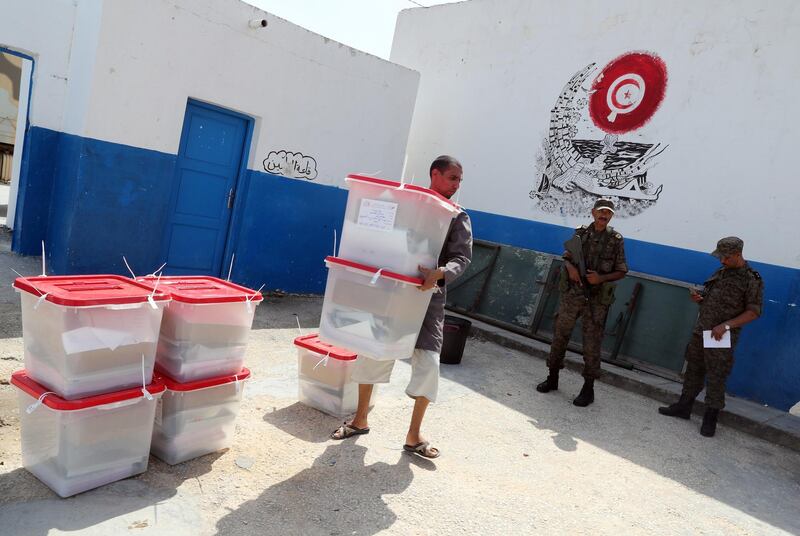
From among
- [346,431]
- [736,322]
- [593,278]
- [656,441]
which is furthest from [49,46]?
[736,322]

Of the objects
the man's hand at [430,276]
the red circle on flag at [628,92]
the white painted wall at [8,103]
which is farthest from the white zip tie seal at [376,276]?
the white painted wall at [8,103]

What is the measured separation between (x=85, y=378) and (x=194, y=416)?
657 mm

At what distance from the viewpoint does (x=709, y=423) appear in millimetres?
4859

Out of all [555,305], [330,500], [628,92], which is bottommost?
[330,500]

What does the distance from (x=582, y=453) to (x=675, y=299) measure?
9.91ft

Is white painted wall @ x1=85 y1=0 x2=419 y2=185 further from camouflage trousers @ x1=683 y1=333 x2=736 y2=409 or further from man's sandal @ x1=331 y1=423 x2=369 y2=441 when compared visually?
camouflage trousers @ x1=683 y1=333 x2=736 y2=409

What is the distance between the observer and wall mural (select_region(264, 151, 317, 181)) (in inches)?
275

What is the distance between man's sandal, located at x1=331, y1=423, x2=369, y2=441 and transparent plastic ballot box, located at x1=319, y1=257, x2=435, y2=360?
766mm

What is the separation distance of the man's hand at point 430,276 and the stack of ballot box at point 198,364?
87cm

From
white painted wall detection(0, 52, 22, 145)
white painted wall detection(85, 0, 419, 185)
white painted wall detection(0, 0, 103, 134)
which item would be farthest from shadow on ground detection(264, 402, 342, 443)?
white painted wall detection(0, 52, 22, 145)

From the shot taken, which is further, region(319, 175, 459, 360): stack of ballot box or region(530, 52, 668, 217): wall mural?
region(530, 52, 668, 217): wall mural

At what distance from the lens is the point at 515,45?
8.38 metres

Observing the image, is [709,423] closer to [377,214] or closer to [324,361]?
[324,361]

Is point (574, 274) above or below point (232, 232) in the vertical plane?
above
